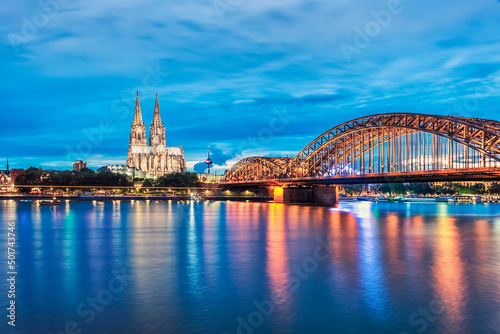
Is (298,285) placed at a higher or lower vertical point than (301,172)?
lower

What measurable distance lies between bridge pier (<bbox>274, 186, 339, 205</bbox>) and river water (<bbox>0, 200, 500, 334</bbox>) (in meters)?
78.3

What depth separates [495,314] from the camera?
18.9 meters

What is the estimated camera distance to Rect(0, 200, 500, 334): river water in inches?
707

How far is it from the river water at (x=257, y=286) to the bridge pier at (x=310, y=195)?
7827 cm

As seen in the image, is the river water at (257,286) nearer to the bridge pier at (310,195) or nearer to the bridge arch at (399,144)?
the bridge arch at (399,144)

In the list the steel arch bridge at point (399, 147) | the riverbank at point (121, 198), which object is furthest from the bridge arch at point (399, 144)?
the riverbank at point (121, 198)

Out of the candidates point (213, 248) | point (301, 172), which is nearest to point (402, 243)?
point (213, 248)

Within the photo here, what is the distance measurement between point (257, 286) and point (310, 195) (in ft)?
335

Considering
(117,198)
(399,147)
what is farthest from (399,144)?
(117,198)

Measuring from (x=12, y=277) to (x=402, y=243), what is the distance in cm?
2795

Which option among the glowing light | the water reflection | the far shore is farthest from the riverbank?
the water reflection

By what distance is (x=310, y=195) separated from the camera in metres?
125

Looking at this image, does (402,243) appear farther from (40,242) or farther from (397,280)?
(40,242)

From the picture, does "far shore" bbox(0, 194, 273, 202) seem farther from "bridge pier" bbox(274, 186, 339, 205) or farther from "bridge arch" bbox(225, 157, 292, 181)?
"bridge pier" bbox(274, 186, 339, 205)
